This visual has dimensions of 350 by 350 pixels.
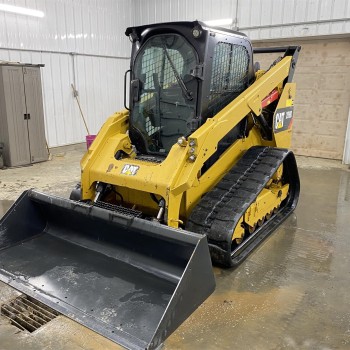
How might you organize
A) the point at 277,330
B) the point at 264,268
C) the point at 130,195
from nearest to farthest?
1. the point at 277,330
2. the point at 264,268
3. the point at 130,195

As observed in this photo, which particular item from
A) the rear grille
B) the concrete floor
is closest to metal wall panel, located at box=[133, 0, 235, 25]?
the concrete floor

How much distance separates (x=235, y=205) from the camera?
3357 mm

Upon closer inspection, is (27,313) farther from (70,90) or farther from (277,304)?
(70,90)

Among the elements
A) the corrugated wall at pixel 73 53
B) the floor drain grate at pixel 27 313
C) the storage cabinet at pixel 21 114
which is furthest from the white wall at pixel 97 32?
the floor drain grate at pixel 27 313

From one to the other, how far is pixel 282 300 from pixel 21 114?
657cm

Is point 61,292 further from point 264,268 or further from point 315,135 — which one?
point 315,135

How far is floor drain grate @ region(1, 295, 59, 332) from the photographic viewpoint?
2543mm

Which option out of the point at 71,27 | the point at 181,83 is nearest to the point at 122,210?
the point at 181,83

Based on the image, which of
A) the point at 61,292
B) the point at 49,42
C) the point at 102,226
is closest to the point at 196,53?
the point at 102,226

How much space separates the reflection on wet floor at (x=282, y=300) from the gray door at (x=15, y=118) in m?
5.66

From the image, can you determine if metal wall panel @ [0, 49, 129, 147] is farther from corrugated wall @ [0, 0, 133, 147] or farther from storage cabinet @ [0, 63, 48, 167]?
Answer: storage cabinet @ [0, 63, 48, 167]

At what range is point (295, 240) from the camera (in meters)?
3.99

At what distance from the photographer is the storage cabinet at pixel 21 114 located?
7211mm

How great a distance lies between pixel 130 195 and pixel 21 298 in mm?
1425
